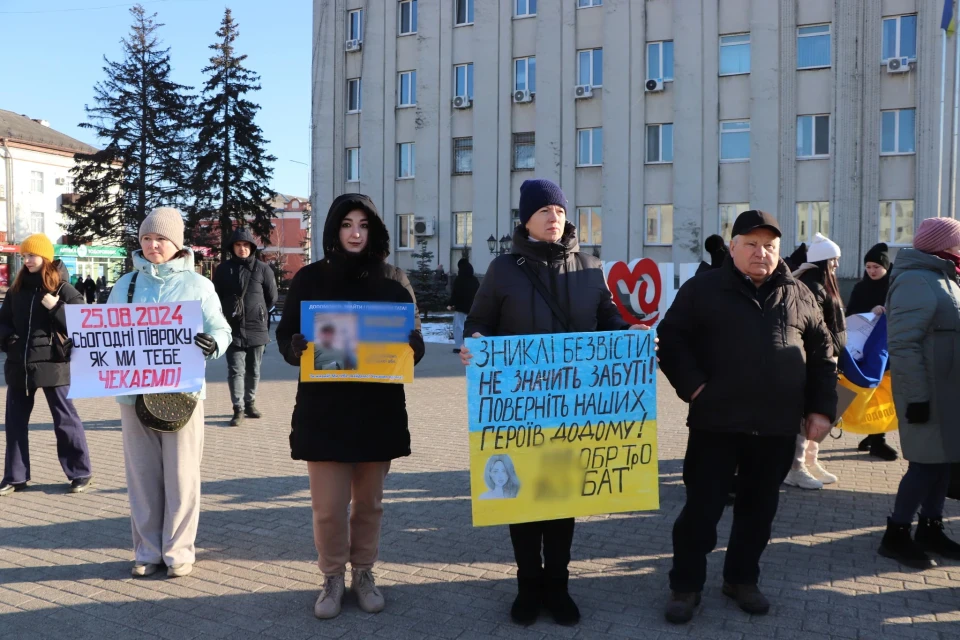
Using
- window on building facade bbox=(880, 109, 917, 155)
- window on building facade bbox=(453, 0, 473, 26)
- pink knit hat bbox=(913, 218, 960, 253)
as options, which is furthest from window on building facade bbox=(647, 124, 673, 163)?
pink knit hat bbox=(913, 218, 960, 253)

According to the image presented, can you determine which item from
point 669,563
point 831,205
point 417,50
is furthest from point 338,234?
point 417,50

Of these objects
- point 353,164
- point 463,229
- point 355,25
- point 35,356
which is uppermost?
point 355,25

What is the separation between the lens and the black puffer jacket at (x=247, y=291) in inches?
403

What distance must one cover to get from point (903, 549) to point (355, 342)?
3626 mm

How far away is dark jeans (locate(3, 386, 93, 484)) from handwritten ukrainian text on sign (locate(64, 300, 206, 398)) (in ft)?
6.88

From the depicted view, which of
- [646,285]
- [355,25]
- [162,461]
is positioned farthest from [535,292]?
[355,25]

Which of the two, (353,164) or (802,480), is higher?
(353,164)

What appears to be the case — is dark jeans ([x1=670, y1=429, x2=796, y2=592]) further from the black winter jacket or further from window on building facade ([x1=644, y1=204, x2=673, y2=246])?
window on building facade ([x1=644, y1=204, x2=673, y2=246])

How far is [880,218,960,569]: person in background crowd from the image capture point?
5.19 metres

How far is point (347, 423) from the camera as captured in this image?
451 centimetres

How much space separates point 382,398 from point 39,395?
10338mm

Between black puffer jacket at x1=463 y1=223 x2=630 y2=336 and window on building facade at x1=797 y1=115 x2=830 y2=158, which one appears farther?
window on building facade at x1=797 y1=115 x2=830 y2=158

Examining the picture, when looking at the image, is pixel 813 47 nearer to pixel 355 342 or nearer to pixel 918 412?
pixel 918 412

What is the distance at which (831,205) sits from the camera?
31.3 meters
